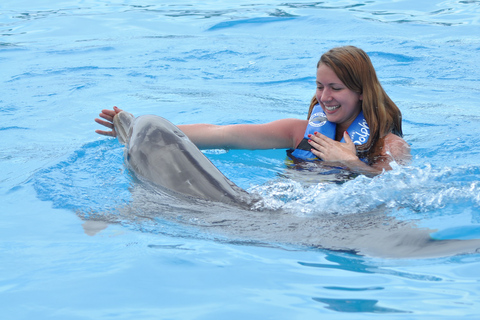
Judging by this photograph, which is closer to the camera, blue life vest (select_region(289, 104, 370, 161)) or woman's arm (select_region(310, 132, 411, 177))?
woman's arm (select_region(310, 132, 411, 177))

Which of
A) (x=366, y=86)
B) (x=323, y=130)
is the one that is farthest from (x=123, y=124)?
(x=366, y=86)

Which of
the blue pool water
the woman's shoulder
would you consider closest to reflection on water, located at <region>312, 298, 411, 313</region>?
the blue pool water

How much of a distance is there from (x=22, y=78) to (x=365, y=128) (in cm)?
714

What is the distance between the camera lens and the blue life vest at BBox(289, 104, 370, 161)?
5.23 meters

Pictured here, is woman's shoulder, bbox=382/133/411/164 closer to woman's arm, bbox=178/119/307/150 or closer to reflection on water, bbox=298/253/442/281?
woman's arm, bbox=178/119/307/150

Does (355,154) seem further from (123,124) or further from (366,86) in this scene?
(123,124)

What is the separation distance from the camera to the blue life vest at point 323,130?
5227mm

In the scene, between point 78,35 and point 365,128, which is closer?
point 365,128

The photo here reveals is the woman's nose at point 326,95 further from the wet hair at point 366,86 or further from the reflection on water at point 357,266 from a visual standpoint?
the reflection on water at point 357,266

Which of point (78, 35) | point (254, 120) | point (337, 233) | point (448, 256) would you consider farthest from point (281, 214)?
point (78, 35)

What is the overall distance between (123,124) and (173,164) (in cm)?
108

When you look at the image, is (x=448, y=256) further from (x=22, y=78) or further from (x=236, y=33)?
(x=236, y=33)

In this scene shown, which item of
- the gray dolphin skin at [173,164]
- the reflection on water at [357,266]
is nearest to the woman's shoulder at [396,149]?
the gray dolphin skin at [173,164]

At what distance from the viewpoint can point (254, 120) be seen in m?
7.93
